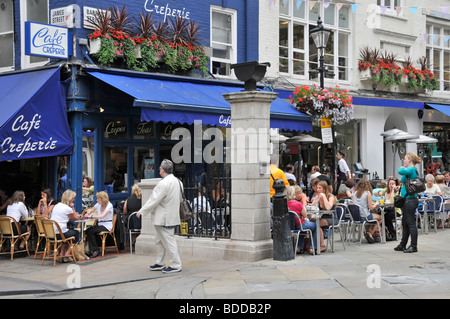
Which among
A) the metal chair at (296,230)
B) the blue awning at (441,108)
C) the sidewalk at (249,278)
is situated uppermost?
the blue awning at (441,108)

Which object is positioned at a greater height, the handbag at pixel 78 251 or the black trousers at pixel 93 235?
the black trousers at pixel 93 235

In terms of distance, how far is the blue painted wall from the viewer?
13183 mm

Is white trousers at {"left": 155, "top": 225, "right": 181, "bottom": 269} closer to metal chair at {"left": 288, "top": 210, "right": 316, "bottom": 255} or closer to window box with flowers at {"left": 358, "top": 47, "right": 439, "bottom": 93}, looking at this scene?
metal chair at {"left": 288, "top": 210, "right": 316, "bottom": 255}

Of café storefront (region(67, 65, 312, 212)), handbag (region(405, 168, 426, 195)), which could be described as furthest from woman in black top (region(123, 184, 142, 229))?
handbag (region(405, 168, 426, 195))

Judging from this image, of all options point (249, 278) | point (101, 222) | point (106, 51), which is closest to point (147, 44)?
point (106, 51)

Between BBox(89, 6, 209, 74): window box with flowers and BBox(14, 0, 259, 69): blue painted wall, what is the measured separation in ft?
0.85

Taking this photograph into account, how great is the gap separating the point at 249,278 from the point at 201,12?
8897 mm

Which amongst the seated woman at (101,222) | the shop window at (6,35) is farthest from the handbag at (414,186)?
the shop window at (6,35)

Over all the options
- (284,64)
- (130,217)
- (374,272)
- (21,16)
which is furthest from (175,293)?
(284,64)

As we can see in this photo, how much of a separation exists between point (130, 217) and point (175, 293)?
4115 mm

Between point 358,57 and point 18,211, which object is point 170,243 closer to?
point 18,211

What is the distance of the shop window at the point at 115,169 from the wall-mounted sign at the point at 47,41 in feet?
7.92

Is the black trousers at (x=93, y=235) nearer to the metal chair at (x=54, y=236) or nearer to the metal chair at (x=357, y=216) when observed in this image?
the metal chair at (x=54, y=236)

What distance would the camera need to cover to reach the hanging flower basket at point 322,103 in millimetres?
15734
